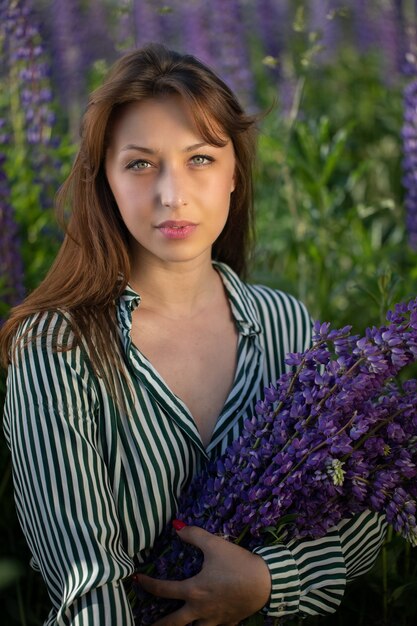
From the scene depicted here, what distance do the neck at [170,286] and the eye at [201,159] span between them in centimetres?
26

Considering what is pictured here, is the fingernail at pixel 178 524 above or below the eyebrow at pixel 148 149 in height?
below

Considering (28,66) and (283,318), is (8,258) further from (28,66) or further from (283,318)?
(283,318)

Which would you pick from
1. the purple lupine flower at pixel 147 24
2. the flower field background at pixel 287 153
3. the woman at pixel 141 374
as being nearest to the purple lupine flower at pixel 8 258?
the flower field background at pixel 287 153

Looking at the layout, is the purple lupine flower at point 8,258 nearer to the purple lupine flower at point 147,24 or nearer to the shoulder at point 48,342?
the shoulder at point 48,342

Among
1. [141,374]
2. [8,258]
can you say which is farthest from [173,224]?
[8,258]

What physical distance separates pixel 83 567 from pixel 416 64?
2846mm

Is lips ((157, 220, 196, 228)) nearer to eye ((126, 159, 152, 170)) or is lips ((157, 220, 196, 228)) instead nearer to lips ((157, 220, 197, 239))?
lips ((157, 220, 197, 239))

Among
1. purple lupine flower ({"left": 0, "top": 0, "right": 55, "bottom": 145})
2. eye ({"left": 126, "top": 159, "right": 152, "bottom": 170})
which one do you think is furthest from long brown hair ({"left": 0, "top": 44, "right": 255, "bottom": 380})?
purple lupine flower ({"left": 0, "top": 0, "right": 55, "bottom": 145})

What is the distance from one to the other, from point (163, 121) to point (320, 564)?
1.03m

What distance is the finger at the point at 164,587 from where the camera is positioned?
6.11ft

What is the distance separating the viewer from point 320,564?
6.37 feet

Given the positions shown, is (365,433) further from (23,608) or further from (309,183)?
(309,183)

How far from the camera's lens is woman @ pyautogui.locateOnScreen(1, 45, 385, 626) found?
1846 millimetres

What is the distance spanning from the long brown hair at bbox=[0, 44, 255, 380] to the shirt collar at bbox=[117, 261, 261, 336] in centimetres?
3
